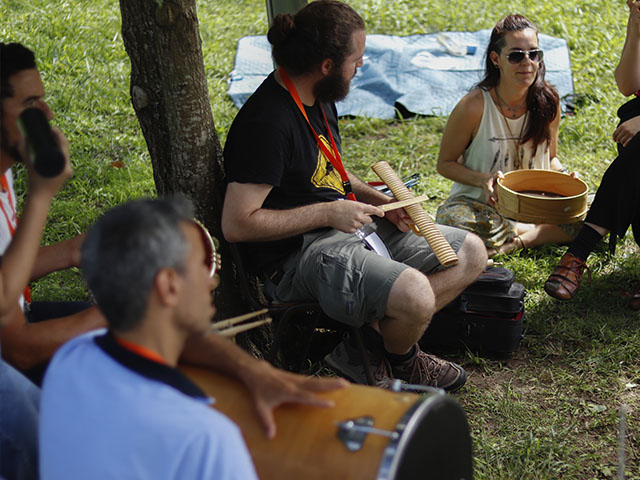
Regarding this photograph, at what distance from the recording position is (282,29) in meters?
3.24

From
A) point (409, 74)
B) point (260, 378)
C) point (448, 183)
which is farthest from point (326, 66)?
point (409, 74)

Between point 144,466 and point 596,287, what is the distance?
3.34 meters

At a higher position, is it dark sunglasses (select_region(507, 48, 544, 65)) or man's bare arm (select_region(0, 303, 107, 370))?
dark sunglasses (select_region(507, 48, 544, 65))

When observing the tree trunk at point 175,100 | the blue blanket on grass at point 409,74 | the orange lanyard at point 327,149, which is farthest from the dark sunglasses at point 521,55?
the blue blanket on grass at point 409,74

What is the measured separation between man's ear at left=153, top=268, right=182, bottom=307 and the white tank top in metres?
3.06

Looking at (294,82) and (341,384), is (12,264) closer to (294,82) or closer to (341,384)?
(341,384)

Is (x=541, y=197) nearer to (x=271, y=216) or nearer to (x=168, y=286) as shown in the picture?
(x=271, y=216)

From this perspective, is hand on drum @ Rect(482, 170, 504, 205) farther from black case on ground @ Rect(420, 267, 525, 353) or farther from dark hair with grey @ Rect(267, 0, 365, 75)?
dark hair with grey @ Rect(267, 0, 365, 75)

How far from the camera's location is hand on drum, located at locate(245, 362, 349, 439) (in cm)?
180

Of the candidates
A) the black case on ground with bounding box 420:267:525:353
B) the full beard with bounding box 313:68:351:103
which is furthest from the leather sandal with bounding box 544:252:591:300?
the full beard with bounding box 313:68:351:103

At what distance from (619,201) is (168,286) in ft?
10.1

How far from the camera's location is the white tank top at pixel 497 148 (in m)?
4.26

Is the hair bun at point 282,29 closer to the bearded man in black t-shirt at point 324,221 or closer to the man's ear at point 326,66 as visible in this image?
the bearded man in black t-shirt at point 324,221

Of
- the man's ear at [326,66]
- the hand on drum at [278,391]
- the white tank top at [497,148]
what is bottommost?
the white tank top at [497,148]
